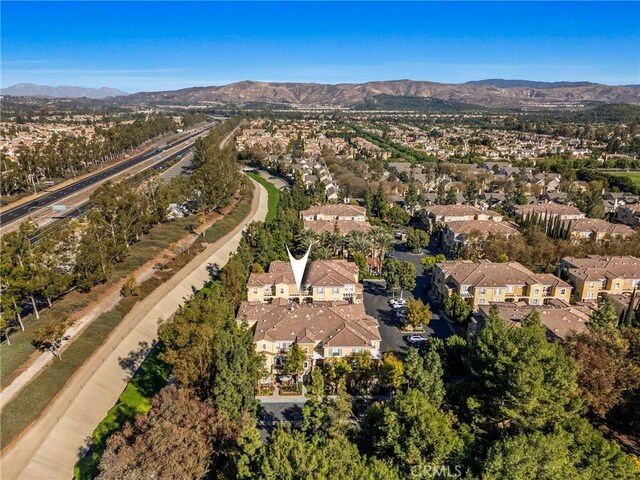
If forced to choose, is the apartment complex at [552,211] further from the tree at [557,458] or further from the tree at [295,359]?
the tree at [557,458]

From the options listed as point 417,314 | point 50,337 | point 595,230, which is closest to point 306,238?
point 417,314

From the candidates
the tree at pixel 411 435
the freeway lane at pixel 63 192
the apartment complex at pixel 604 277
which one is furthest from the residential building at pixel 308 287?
the freeway lane at pixel 63 192

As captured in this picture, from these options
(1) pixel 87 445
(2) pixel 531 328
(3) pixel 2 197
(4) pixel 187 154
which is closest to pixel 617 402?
(2) pixel 531 328

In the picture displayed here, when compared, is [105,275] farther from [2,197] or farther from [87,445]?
[2,197]

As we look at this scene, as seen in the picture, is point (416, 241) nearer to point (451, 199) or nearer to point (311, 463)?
point (451, 199)

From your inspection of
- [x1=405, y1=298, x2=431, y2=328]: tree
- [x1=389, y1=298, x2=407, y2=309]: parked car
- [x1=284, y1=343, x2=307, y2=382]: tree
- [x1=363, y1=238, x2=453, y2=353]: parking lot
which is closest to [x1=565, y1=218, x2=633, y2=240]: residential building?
[x1=363, y1=238, x2=453, y2=353]: parking lot

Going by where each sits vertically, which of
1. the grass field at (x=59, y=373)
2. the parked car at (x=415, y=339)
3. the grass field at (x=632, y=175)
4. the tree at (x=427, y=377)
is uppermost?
the tree at (x=427, y=377)
